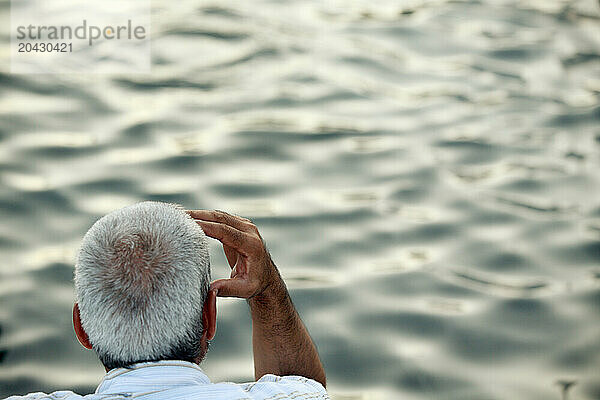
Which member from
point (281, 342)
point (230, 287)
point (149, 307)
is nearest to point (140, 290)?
point (149, 307)

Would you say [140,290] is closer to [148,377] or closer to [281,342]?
[148,377]

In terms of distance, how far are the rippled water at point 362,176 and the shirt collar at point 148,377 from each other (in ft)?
5.48

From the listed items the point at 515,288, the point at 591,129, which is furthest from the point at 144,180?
the point at 591,129

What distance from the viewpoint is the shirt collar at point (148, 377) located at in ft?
5.49

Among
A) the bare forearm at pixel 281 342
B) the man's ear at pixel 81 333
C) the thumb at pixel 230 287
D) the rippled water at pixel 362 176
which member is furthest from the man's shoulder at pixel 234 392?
the rippled water at pixel 362 176

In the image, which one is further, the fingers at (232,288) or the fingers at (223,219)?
the fingers at (223,219)

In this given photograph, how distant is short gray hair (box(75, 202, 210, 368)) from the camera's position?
167 cm

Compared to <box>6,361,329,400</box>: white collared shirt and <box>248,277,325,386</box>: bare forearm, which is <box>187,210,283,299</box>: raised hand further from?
<box>6,361,329,400</box>: white collared shirt

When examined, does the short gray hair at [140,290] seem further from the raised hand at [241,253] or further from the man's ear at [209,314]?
the raised hand at [241,253]

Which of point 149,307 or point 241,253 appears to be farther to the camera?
point 241,253

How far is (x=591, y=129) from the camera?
5383 millimetres

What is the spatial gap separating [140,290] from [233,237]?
0.41 meters

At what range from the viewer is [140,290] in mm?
1674

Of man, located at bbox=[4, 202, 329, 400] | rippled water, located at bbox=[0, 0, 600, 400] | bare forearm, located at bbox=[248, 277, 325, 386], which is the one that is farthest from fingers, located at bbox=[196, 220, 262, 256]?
rippled water, located at bbox=[0, 0, 600, 400]
